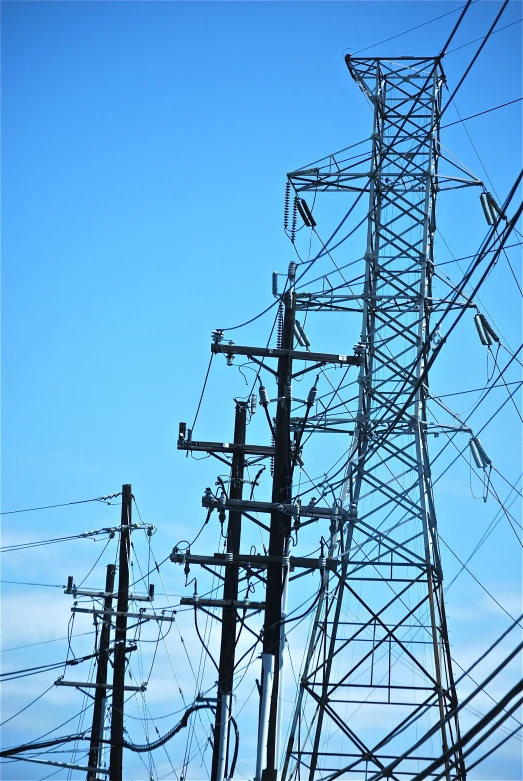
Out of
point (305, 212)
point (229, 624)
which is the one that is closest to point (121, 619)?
point (229, 624)

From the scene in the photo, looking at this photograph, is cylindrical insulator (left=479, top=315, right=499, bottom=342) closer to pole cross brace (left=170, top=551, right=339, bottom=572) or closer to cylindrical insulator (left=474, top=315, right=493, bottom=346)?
cylindrical insulator (left=474, top=315, right=493, bottom=346)

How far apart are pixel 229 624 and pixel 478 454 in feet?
21.7

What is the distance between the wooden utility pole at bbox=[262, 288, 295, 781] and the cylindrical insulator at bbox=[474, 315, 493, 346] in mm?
5375

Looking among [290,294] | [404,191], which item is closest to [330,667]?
[290,294]

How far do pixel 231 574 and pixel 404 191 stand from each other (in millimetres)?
10412

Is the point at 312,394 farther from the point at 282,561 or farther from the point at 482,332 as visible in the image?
the point at 482,332

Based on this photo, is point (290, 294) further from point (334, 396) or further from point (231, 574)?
point (231, 574)

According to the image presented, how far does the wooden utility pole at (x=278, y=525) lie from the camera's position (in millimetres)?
20609

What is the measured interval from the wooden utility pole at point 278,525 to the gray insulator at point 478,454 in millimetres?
5772

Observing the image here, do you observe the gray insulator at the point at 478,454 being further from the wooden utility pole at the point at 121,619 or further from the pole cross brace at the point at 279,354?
the wooden utility pole at the point at 121,619

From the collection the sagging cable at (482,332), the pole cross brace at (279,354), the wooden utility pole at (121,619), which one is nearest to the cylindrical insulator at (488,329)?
the sagging cable at (482,332)

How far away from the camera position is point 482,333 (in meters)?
27.8

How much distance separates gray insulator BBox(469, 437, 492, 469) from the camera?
27.2 m

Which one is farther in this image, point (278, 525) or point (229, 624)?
point (229, 624)
